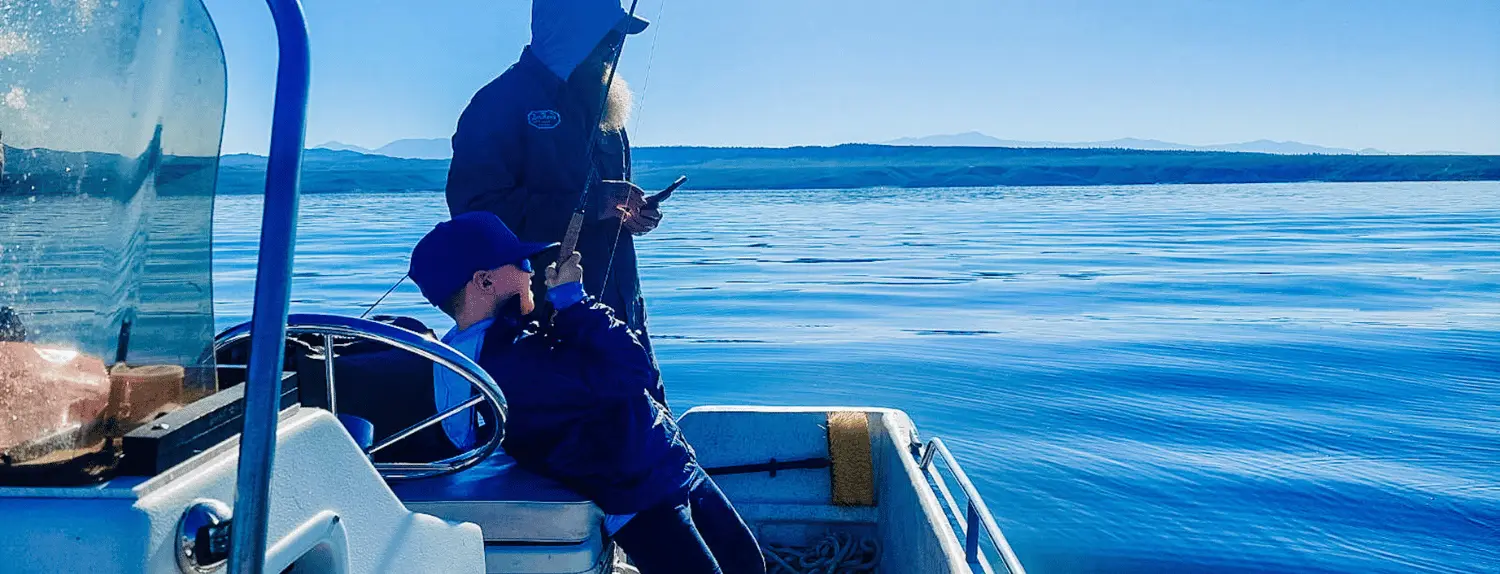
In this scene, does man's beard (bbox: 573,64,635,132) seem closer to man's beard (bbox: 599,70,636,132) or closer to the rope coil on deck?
A: man's beard (bbox: 599,70,636,132)

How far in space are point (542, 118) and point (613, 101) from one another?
294mm

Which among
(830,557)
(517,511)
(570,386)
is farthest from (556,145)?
(830,557)

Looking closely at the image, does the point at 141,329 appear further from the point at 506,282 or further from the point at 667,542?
the point at 667,542

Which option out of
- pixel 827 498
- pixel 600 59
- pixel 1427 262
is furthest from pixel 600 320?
pixel 1427 262

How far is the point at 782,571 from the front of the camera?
126 inches

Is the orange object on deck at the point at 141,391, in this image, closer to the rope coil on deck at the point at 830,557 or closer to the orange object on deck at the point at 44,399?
the orange object on deck at the point at 44,399

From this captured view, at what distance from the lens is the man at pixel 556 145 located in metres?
2.95

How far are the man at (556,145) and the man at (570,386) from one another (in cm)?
78

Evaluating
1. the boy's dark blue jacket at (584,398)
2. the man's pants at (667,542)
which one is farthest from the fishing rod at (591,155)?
the man's pants at (667,542)

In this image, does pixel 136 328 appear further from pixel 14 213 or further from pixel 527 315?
pixel 527 315

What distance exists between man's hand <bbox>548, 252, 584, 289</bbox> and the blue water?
94 centimetres

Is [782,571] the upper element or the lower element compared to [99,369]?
lower

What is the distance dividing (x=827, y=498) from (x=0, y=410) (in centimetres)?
273

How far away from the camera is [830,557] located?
3236 millimetres
